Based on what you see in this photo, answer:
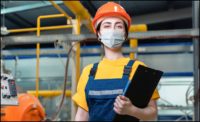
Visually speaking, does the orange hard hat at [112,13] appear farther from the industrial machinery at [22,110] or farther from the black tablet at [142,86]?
the industrial machinery at [22,110]

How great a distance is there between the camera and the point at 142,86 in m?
1.39

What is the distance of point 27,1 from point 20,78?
3.39 ft

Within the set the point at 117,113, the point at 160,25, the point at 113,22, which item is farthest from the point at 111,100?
the point at 160,25

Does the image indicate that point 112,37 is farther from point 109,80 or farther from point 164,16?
point 164,16

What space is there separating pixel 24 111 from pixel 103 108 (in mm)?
1635

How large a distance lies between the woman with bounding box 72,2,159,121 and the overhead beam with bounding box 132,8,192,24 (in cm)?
301

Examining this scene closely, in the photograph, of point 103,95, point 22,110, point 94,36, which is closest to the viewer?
point 103,95

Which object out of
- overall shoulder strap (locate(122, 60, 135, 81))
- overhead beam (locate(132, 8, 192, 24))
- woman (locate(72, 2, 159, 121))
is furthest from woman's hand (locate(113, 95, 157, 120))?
overhead beam (locate(132, 8, 192, 24))

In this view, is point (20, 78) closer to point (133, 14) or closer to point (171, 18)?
point (133, 14)

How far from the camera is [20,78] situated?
4.59 m

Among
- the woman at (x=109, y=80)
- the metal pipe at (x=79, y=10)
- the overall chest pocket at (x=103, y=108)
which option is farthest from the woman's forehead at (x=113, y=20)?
the metal pipe at (x=79, y=10)

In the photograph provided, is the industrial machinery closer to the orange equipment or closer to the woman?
the orange equipment

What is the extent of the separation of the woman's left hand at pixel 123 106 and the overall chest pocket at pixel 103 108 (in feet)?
0.23

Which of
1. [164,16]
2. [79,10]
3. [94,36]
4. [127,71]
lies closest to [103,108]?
[127,71]
